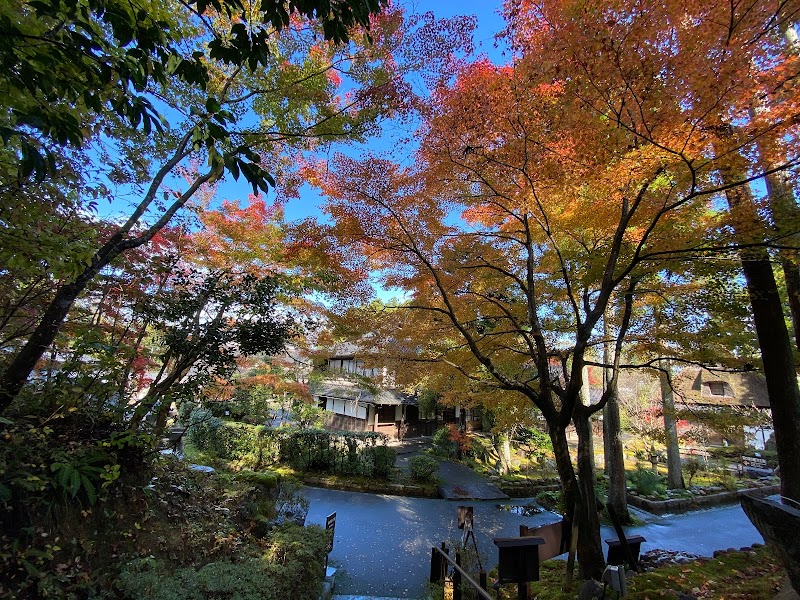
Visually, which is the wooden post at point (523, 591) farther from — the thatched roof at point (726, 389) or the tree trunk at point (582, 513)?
the thatched roof at point (726, 389)

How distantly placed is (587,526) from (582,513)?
20 centimetres

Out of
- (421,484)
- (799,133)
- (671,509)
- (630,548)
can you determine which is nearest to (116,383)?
(630,548)

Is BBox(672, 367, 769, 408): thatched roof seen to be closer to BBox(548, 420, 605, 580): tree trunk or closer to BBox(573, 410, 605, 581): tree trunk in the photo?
BBox(573, 410, 605, 581): tree trunk

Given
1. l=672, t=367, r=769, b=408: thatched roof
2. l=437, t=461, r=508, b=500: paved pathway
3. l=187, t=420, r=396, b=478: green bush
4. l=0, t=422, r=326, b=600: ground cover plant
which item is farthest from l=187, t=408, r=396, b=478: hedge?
l=672, t=367, r=769, b=408: thatched roof

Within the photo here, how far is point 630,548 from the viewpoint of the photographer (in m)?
5.71

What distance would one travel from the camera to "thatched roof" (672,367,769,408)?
66.3 ft

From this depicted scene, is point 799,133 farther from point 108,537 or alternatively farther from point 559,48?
point 108,537

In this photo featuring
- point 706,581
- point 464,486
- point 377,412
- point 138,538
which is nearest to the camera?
point 138,538

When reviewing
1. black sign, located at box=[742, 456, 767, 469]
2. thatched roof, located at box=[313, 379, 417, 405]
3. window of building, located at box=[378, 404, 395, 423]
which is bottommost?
black sign, located at box=[742, 456, 767, 469]

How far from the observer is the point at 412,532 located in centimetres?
859

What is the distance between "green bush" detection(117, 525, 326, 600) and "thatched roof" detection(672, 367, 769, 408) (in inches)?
773

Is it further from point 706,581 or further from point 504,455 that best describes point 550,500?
point 706,581

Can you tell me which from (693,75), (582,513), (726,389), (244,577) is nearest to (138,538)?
(244,577)

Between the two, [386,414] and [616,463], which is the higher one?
[386,414]
